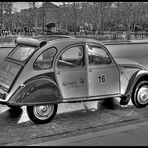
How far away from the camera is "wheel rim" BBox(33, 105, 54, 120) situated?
652 centimetres

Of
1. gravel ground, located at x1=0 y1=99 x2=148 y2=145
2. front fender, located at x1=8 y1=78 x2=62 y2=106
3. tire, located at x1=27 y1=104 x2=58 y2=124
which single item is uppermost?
front fender, located at x1=8 y1=78 x2=62 y2=106

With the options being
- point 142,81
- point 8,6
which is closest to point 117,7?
point 8,6

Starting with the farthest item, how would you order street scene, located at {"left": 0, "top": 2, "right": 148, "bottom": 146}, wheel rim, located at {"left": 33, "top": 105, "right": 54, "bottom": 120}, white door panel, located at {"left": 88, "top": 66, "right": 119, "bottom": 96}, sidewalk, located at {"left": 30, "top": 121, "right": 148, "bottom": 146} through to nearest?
white door panel, located at {"left": 88, "top": 66, "right": 119, "bottom": 96} < wheel rim, located at {"left": 33, "top": 105, "right": 54, "bottom": 120} < street scene, located at {"left": 0, "top": 2, "right": 148, "bottom": 146} < sidewalk, located at {"left": 30, "top": 121, "right": 148, "bottom": 146}

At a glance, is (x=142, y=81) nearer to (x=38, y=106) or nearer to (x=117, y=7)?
(x=38, y=106)

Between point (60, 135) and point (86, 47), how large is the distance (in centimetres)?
210

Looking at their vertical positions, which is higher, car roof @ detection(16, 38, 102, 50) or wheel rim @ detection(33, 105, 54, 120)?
car roof @ detection(16, 38, 102, 50)

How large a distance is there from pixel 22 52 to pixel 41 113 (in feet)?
4.75

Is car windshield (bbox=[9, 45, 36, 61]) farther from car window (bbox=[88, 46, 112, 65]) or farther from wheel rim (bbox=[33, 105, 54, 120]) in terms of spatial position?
car window (bbox=[88, 46, 112, 65])

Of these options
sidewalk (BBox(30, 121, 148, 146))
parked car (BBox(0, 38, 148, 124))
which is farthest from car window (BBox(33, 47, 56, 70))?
sidewalk (BBox(30, 121, 148, 146))

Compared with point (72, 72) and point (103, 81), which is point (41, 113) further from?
point (103, 81)

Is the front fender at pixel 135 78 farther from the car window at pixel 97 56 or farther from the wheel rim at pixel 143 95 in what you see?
the car window at pixel 97 56

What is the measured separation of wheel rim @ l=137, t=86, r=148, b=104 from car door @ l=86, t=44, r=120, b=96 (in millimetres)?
725

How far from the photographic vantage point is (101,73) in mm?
7195

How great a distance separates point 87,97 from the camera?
7.03 metres
